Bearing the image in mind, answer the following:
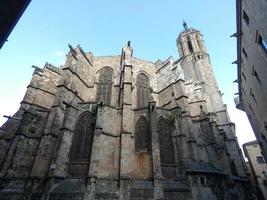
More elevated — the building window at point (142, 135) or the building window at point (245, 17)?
the building window at point (245, 17)

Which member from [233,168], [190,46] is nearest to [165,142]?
[233,168]

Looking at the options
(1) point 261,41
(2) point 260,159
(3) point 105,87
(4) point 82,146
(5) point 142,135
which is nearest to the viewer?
(1) point 261,41

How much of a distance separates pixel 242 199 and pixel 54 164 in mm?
14824

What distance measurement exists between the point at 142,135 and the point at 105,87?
24.9 feet

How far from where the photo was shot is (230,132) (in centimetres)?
1825

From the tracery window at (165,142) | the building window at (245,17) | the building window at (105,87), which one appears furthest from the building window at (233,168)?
the building window at (245,17)

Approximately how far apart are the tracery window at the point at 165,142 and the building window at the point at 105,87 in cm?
610

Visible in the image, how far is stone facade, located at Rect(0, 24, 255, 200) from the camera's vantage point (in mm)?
10648

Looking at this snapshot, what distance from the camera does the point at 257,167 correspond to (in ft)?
85.5

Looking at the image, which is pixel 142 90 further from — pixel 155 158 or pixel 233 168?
pixel 233 168

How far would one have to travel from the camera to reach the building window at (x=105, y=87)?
58.0ft

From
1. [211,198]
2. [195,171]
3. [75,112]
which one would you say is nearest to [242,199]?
[211,198]

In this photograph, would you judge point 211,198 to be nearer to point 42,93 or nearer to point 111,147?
point 111,147

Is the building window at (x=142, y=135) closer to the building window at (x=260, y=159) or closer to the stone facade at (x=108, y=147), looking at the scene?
the stone facade at (x=108, y=147)
